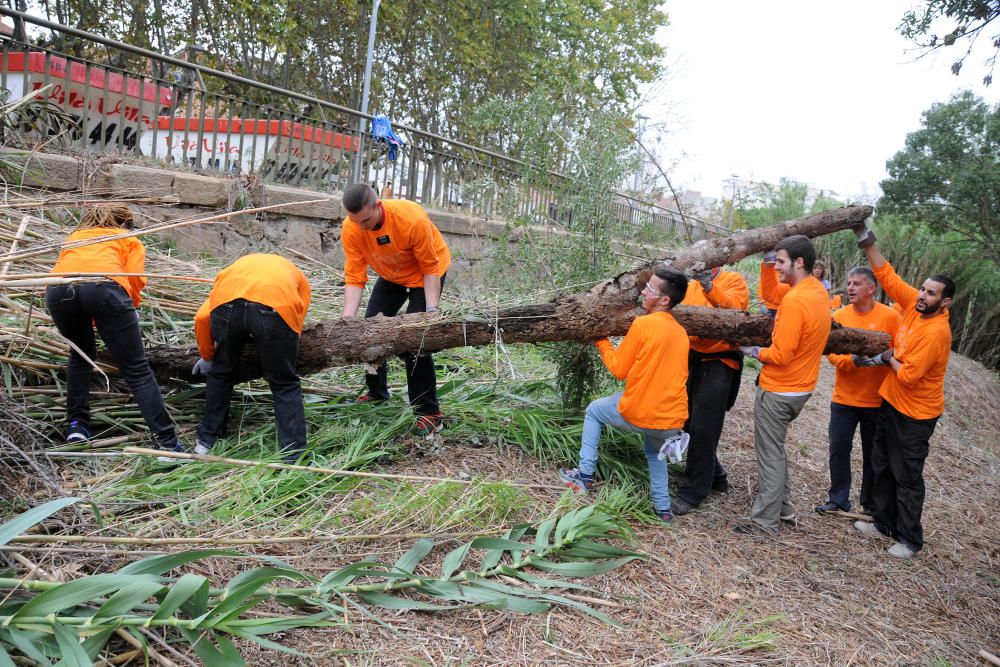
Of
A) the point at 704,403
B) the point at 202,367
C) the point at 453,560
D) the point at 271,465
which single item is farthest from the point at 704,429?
the point at 202,367

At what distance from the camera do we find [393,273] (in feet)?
15.9

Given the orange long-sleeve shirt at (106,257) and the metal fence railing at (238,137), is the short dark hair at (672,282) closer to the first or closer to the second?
the metal fence railing at (238,137)

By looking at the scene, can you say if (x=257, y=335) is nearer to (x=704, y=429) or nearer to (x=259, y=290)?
(x=259, y=290)

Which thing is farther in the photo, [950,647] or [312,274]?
[312,274]

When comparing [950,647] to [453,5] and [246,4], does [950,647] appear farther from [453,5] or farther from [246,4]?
[453,5]

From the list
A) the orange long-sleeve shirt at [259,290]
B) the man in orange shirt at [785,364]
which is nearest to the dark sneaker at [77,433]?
the orange long-sleeve shirt at [259,290]

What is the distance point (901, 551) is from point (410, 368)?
340 cm

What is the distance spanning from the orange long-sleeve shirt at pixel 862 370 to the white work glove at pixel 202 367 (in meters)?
4.13

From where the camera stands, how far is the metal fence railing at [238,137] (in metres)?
5.88

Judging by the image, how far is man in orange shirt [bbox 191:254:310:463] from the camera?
3732 mm

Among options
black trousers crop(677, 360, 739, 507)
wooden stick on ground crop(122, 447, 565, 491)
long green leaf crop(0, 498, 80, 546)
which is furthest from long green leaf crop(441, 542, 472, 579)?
black trousers crop(677, 360, 739, 507)

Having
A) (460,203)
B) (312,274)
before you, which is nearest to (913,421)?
(312,274)

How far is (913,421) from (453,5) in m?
18.9

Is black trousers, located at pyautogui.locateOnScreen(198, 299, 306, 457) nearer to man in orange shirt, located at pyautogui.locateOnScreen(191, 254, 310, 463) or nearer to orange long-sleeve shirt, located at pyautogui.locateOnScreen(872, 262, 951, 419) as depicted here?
man in orange shirt, located at pyautogui.locateOnScreen(191, 254, 310, 463)
